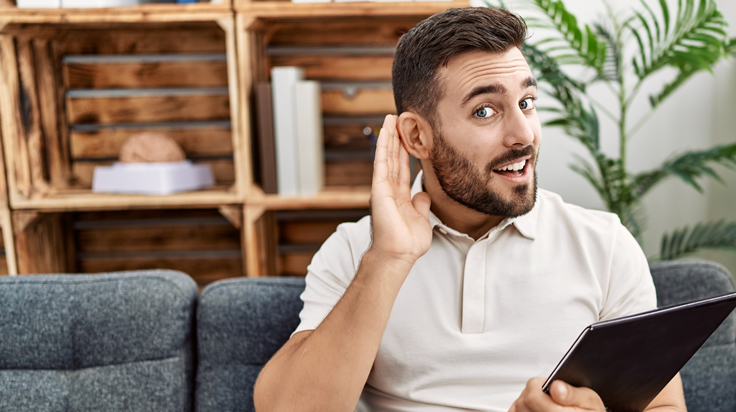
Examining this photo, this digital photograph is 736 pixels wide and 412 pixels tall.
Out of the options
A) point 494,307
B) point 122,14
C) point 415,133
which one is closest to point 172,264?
point 122,14

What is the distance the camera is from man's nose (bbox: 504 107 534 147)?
0.88 m

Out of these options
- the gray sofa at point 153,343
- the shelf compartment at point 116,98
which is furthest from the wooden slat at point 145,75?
the gray sofa at point 153,343

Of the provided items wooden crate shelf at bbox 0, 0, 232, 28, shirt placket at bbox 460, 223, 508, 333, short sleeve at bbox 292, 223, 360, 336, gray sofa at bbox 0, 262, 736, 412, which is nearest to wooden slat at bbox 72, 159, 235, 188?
wooden crate shelf at bbox 0, 0, 232, 28

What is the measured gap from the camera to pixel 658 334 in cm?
64

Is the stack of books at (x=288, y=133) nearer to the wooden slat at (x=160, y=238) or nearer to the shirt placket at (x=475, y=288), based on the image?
the wooden slat at (x=160, y=238)

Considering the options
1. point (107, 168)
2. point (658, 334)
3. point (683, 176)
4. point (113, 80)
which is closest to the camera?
point (658, 334)

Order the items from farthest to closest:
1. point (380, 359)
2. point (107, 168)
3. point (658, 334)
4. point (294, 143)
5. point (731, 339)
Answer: point (107, 168) → point (294, 143) → point (731, 339) → point (380, 359) → point (658, 334)

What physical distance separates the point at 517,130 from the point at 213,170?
1312 millimetres

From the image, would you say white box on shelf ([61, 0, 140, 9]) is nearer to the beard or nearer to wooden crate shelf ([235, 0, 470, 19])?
wooden crate shelf ([235, 0, 470, 19])

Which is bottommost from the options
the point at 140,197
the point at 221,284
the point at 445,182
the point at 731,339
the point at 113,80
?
the point at 731,339

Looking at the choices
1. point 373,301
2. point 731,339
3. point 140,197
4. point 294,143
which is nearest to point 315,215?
point 294,143

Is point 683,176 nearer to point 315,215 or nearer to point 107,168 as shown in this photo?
point 315,215

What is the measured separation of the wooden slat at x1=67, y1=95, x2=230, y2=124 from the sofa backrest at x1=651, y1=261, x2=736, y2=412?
4.87 ft

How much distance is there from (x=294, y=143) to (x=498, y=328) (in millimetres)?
920
